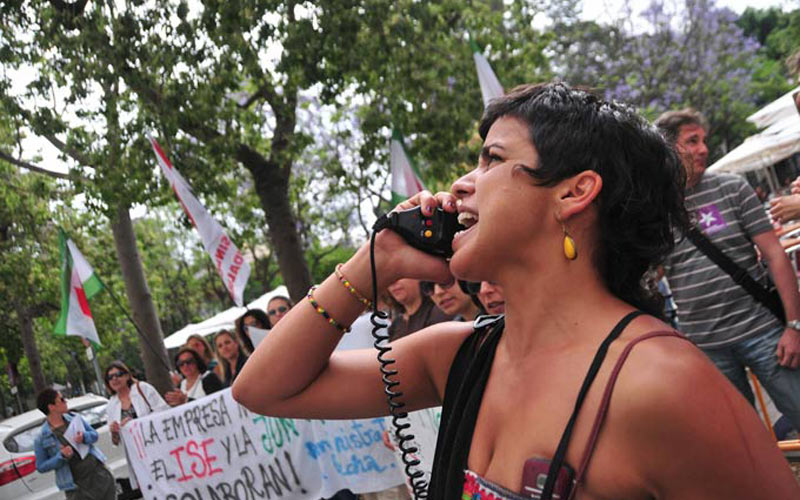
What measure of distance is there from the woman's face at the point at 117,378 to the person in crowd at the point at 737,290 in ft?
20.8

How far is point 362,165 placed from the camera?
44.4ft

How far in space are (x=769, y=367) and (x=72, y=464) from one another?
23.8 ft

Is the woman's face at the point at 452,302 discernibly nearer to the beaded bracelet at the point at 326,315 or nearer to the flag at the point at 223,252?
the beaded bracelet at the point at 326,315

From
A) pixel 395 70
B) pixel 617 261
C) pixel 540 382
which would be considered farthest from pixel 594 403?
pixel 395 70

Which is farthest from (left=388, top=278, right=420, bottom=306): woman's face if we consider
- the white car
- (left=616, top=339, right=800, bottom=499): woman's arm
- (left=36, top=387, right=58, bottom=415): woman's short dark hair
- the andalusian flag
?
the white car

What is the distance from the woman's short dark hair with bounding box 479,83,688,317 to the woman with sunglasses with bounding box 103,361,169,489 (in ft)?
24.0

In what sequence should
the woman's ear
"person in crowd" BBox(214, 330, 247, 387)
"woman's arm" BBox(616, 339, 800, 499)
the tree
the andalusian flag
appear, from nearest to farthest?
"woman's arm" BBox(616, 339, 800, 499)
the woman's ear
"person in crowd" BBox(214, 330, 247, 387)
the andalusian flag
the tree

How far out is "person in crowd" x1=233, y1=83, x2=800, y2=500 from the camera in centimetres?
141

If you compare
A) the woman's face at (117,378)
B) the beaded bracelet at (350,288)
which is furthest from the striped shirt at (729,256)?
the woman's face at (117,378)

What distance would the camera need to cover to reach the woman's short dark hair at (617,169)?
5.39 ft

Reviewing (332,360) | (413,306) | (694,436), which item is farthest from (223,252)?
(694,436)

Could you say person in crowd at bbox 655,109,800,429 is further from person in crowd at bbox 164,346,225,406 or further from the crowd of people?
person in crowd at bbox 164,346,225,406

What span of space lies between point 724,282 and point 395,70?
8.79 metres

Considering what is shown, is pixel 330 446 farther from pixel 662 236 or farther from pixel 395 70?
pixel 395 70
